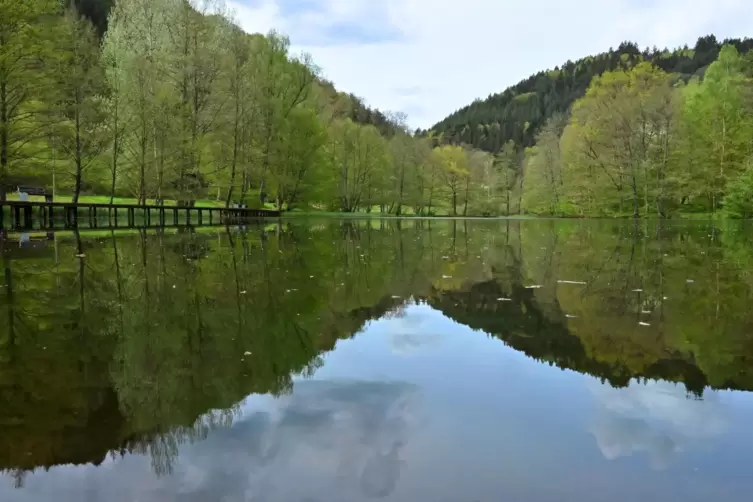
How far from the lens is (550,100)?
181 m

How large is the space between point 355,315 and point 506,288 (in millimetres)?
3441

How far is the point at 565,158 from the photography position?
60.8 m

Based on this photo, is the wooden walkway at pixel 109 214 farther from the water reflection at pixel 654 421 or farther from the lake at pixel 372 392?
the water reflection at pixel 654 421

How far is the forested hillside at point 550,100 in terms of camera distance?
15538 centimetres

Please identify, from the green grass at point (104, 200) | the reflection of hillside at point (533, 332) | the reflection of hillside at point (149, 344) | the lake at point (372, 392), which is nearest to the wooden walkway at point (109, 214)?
the green grass at point (104, 200)

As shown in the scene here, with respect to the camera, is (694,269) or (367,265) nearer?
(694,269)

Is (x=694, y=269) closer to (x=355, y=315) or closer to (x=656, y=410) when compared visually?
(x=355, y=315)

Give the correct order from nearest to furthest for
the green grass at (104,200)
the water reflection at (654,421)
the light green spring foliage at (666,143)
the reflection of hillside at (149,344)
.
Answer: the water reflection at (654,421)
the reflection of hillside at (149,344)
the green grass at (104,200)
the light green spring foliage at (666,143)

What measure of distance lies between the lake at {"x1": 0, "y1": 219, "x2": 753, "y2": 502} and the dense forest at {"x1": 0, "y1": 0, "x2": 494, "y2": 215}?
20.1 meters

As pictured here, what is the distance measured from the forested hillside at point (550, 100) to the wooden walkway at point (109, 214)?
118 meters

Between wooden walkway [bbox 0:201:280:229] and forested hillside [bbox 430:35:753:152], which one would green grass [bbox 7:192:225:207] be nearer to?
wooden walkway [bbox 0:201:280:229]

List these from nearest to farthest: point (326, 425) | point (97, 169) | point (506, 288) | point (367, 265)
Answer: point (326, 425)
point (506, 288)
point (367, 265)
point (97, 169)

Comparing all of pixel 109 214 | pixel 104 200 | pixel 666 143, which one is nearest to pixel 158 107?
pixel 109 214

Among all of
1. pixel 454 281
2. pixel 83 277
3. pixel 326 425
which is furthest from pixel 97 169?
pixel 326 425
